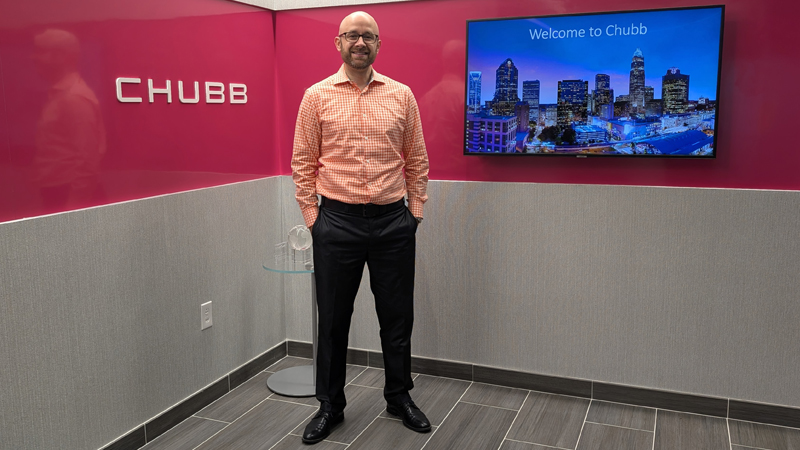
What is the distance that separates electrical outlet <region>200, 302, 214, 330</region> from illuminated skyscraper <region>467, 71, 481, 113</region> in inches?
62.3

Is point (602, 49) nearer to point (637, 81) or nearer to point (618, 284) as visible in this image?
point (637, 81)

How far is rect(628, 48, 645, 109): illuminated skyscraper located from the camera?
3.08m

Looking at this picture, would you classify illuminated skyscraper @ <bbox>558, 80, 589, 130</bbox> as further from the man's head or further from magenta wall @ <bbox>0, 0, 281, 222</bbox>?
magenta wall @ <bbox>0, 0, 281, 222</bbox>

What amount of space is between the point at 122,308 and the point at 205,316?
1.85 feet

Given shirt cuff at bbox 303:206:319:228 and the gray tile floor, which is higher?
shirt cuff at bbox 303:206:319:228

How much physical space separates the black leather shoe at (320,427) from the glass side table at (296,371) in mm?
411

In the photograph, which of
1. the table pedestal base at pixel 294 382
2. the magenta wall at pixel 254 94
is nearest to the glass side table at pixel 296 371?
the table pedestal base at pixel 294 382

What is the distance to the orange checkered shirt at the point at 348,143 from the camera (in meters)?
2.94

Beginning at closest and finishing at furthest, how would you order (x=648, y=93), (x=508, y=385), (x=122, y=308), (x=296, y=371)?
(x=122, y=308)
(x=648, y=93)
(x=508, y=385)
(x=296, y=371)

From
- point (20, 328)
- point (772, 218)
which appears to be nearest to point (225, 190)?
point (20, 328)

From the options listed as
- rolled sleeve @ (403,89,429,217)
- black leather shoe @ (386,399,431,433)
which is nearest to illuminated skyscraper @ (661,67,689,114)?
rolled sleeve @ (403,89,429,217)

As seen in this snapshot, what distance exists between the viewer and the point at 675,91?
3047 mm

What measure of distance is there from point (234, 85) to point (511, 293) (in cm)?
174

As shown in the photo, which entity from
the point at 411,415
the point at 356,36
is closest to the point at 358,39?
the point at 356,36
